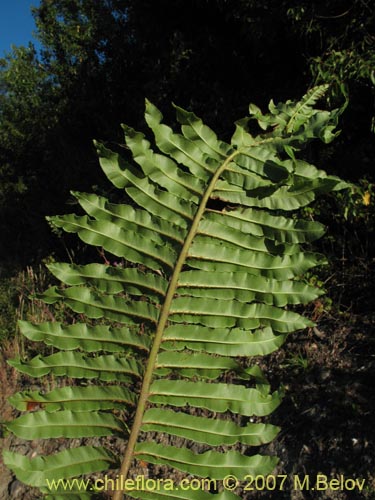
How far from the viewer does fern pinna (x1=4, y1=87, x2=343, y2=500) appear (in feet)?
3.43

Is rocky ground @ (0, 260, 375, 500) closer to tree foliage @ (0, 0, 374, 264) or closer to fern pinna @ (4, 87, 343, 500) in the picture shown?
tree foliage @ (0, 0, 374, 264)

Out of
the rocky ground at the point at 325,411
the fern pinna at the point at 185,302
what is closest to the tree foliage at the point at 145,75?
the fern pinna at the point at 185,302

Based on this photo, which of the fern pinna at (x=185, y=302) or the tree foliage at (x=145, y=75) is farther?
the tree foliage at (x=145, y=75)

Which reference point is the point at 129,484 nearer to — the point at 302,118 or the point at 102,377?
the point at 102,377

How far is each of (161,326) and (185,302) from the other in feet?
0.24

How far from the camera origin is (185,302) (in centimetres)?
108

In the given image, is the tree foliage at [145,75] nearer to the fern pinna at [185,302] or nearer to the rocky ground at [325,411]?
the fern pinna at [185,302]

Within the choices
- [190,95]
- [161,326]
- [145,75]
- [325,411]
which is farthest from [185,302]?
[145,75]

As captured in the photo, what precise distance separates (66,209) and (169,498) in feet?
30.4

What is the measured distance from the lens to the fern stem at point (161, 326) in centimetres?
103

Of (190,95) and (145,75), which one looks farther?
(145,75)

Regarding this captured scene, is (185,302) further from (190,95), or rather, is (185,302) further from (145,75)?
(145,75)

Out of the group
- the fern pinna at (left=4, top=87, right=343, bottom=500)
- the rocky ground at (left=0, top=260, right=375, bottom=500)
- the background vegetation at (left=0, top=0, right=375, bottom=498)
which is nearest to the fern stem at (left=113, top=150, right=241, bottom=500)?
the fern pinna at (left=4, top=87, right=343, bottom=500)

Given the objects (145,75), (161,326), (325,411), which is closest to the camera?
(161,326)
